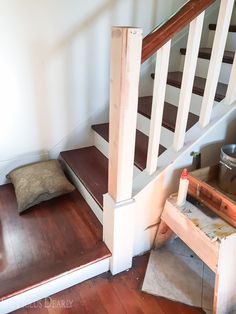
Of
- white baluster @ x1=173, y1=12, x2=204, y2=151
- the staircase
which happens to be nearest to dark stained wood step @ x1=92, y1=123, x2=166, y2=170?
the staircase

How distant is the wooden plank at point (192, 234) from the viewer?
123cm

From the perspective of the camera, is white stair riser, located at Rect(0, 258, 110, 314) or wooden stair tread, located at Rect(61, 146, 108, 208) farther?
wooden stair tread, located at Rect(61, 146, 108, 208)

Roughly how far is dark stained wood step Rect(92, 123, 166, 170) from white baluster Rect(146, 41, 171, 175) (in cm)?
20

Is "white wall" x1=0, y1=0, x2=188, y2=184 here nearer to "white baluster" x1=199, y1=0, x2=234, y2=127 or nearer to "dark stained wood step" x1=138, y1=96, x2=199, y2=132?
"dark stained wood step" x1=138, y1=96, x2=199, y2=132

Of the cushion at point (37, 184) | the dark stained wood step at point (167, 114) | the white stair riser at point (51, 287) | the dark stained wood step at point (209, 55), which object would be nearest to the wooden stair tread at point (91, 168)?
the cushion at point (37, 184)

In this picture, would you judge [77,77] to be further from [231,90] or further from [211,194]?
[211,194]

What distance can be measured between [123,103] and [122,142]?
0.18 m

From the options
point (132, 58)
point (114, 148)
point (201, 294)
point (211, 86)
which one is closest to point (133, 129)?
point (114, 148)

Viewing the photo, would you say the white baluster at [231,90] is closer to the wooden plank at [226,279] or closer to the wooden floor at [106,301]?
the wooden plank at [226,279]

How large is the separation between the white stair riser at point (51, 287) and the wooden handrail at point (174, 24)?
1.10m

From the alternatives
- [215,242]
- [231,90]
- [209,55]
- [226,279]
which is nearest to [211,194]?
[215,242]

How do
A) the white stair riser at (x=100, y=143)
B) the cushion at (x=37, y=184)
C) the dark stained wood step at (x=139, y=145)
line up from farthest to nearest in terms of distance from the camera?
the white stair riser at (x=100, y=143) < the cushion at (x=37, y=184) < the dark stained wood step at (x=139, y=145)

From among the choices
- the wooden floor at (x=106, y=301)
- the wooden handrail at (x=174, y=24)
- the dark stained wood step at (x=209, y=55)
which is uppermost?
the wooden handrail at (x=174, y=24)

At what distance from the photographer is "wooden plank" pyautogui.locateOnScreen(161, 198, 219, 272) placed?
1234mm
